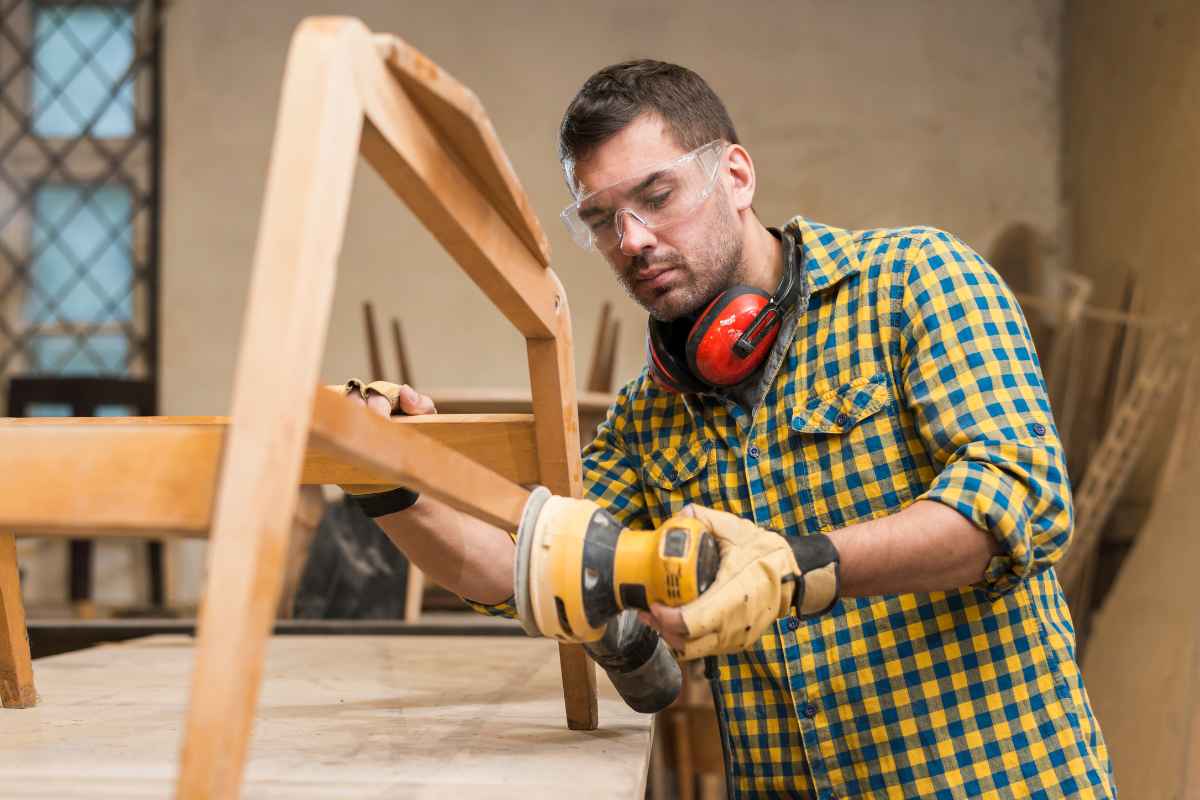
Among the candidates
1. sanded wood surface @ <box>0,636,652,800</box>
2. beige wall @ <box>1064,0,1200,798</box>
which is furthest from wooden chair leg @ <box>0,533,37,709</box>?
beige wall @ <box>1064,0,1200,798</box>

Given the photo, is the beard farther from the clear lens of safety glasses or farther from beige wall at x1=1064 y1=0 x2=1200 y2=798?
beige wall at x1=1064 y1=0 x2=1200 y2=798

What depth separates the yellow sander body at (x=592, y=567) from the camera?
94cm

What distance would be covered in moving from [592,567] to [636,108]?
741 mm

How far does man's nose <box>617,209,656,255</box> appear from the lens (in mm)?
1458

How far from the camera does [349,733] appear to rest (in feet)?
4.23

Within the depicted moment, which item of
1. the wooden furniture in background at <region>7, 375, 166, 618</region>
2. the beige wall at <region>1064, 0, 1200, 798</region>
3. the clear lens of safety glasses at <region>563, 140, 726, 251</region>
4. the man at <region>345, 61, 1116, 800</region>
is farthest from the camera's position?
the wooden furniture in background at <region>7, 375, 166, 618</region>

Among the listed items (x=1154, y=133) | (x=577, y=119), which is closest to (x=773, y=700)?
(x=577, y=119)

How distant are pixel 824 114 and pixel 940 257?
4.34 metres

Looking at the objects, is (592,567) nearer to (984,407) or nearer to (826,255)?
(984,407)

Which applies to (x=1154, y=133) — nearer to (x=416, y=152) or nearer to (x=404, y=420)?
(x=404, y=420)

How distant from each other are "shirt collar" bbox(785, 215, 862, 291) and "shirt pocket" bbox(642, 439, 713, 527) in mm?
273

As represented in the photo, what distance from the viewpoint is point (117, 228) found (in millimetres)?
5832

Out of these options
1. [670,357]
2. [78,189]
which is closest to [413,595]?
[670,357]

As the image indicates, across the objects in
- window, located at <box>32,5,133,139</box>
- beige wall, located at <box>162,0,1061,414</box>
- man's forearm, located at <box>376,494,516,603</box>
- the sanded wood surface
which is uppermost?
window, located at <box>32,5,133,139</box>
